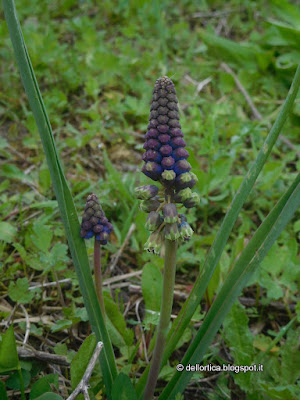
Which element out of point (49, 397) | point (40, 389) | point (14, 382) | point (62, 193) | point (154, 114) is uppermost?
point (154, 114)

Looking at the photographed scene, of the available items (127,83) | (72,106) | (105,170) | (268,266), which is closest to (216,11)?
(127,83)

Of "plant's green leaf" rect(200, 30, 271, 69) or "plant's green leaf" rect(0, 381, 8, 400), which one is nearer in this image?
"plant's green leaf" rect(0, 381, 8, 400)

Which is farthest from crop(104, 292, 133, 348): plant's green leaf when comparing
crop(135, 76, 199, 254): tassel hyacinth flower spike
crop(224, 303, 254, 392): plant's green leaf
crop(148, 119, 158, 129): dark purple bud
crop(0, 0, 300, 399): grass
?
crop(148, 119, 158, 129): dark purple bud

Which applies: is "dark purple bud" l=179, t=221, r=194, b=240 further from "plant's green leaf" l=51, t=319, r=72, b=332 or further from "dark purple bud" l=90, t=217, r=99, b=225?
"plant's green leaf" l=51, t=319, r=72, b=332

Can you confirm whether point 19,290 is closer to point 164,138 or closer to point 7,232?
point 7,232

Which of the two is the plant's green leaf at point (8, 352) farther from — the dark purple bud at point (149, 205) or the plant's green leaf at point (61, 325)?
the dark purple bud at point (149, 205)

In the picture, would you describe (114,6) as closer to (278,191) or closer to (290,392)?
(278,191)

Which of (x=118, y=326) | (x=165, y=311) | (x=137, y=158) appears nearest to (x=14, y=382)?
(x=118, y=326)
